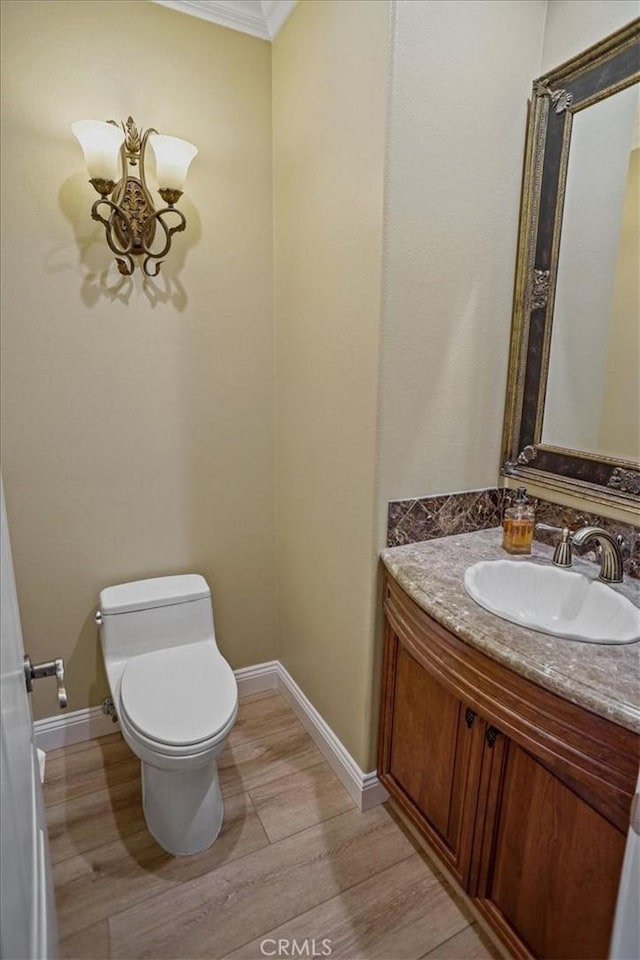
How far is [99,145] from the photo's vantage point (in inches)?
63.4

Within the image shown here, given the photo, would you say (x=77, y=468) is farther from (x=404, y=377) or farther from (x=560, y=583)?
(x=560, y=583)

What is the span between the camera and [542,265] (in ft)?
5.21

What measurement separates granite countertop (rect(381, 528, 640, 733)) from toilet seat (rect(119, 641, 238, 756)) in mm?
682

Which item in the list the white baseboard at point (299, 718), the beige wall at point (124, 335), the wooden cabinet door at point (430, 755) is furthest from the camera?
the white baseboard at point (299, 718)

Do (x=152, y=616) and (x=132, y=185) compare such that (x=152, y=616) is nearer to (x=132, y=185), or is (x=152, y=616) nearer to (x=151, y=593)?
(x=151, y=593)

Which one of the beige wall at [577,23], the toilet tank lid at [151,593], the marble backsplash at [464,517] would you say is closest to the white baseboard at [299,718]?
the toilet tank lid at [151,593]

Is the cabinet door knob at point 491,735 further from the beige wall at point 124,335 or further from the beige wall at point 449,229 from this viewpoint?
the beige wall at point 124,335

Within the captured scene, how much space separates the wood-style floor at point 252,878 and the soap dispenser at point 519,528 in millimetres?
1010

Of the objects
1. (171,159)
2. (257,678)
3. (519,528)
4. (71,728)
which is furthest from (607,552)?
(71,728)

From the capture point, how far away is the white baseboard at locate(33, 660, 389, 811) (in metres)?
1.79

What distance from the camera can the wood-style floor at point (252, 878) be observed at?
4.55ft

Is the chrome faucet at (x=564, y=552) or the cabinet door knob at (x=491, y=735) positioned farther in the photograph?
the chrome faucet at (x=564, y=552)

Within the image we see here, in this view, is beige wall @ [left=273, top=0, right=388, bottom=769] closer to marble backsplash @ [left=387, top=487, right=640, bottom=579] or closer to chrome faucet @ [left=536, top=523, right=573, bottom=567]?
marble backsplash @ [left=387, top=487, right=640, bottom=579]

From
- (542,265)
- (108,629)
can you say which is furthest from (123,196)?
(108,629)
